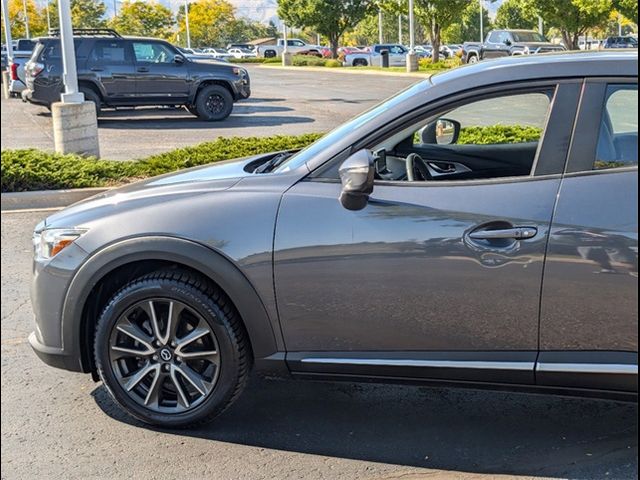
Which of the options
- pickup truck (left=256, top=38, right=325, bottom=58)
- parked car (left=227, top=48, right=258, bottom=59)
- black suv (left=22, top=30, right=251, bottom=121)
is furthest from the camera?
parked car (left=227, top=48, right=258, bottom=59)

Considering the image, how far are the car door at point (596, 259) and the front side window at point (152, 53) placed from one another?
1522 cm

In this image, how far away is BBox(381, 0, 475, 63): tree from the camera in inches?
1561

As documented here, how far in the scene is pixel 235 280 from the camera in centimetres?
357

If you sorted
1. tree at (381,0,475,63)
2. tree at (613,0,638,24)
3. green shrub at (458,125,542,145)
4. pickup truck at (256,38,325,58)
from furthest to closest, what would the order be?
pickup truck at (256,38,325,58), tree at (381,0,475,63), tree at (613,0,638,24), green shrub at (458,125,542,145)

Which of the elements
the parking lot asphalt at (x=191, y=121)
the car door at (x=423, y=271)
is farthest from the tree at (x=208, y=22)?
the car door at (x=423, y=271)

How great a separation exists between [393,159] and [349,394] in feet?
A: 4.15

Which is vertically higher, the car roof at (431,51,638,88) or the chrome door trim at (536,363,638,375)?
the car roof at (431,51,638,88)

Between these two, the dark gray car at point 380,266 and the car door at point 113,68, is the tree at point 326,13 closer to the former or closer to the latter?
the car door at point 113,68

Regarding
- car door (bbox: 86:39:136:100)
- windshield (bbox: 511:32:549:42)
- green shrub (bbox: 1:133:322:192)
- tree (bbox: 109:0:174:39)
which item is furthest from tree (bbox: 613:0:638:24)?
tree (bbox: 109:0:174:39)

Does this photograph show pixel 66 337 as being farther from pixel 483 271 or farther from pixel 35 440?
pixel 483 271

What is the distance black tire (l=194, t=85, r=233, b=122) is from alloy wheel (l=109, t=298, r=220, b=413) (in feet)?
47.0

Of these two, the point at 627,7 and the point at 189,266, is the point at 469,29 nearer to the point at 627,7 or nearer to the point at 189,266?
the point at 627,7

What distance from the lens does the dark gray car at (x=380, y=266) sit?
131 inches

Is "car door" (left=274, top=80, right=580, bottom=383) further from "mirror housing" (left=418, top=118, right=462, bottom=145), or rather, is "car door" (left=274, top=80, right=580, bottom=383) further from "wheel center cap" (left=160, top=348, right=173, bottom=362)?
"mirror housing" (left=418, top=118, right=462, bottom=145)
